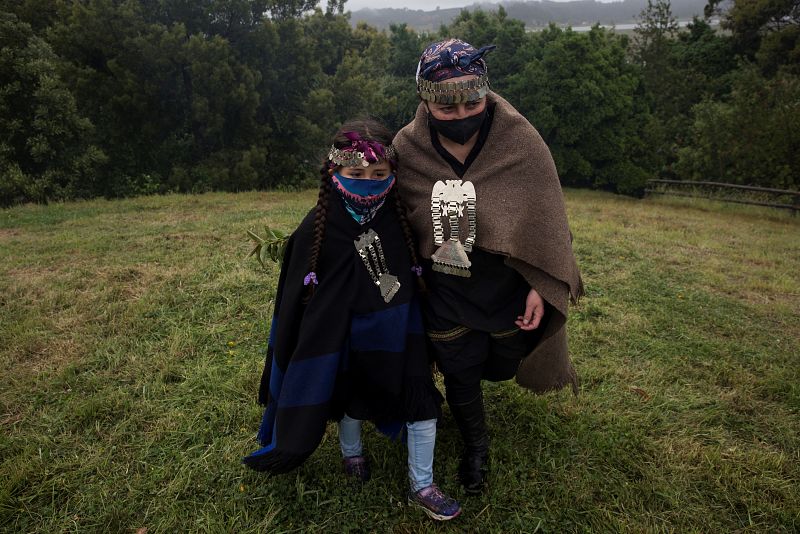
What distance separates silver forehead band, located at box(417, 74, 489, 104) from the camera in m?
2.10

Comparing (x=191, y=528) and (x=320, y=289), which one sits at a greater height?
(x=320, y=289)

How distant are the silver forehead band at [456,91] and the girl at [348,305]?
259 millimetres

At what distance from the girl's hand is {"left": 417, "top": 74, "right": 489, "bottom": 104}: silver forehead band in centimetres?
89

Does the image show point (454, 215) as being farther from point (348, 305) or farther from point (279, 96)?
point (279, 96)

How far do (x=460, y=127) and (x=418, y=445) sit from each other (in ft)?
4.85

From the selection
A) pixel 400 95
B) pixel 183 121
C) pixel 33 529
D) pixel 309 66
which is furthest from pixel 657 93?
pixel 33 529

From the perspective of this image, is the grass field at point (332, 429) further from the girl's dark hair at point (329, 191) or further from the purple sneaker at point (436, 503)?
the girl's dark hair at point (329, 191)

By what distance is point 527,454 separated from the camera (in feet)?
9.57

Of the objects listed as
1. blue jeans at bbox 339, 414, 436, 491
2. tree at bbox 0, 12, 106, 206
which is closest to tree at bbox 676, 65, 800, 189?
blue jeans at bbox 339, 414, 436, 491

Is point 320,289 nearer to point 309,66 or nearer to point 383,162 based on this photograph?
point 383,162

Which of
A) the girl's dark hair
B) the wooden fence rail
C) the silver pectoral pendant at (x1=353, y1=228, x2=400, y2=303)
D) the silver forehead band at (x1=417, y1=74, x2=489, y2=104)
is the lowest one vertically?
the wooden fence rail

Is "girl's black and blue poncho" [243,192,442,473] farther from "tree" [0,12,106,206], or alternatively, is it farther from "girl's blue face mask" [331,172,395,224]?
"tree" [0,12,106,206]

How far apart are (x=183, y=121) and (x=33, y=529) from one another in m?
17.6

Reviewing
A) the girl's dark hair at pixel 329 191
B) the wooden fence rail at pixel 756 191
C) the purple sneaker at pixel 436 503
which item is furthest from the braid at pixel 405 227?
the wooden fence rail at pixel 756 191
